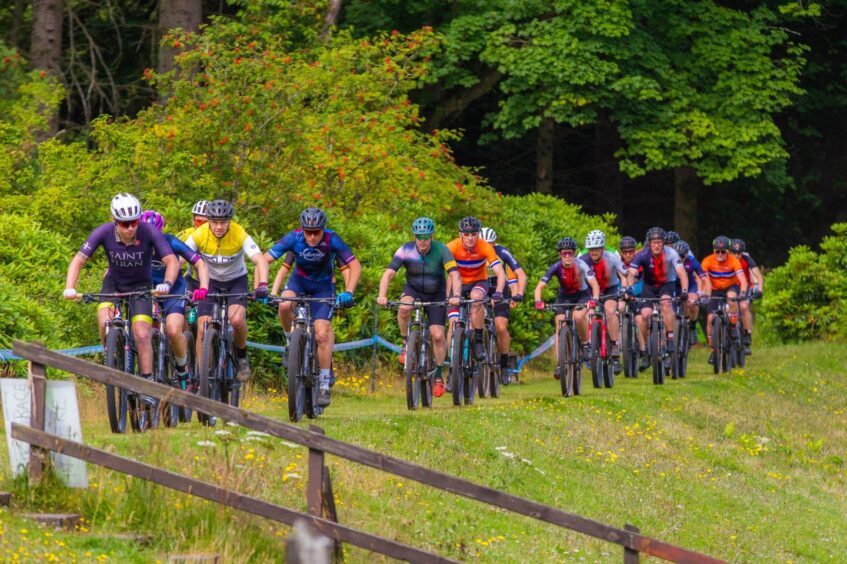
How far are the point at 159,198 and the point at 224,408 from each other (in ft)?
35.6

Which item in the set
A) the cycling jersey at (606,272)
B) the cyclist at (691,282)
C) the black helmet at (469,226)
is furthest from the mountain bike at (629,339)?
the black helmet at (469,226)

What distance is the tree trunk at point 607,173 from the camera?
41594 mm

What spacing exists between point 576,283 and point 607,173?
20676 mm

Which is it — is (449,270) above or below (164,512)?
above

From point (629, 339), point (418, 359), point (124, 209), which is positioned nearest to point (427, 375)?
point (418, 359)

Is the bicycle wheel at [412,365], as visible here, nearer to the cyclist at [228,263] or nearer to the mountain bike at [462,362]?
the mountain bike at [462,362]

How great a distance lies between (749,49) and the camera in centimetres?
3559

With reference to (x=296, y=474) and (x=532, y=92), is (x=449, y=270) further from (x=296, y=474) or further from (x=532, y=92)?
(x=532, y=92)

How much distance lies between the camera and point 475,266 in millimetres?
19750

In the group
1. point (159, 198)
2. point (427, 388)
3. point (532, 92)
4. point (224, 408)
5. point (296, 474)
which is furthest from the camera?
point (532, 92)

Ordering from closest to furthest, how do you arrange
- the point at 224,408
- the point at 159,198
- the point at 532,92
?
the point at 224,408
the point at 159,198
the point at 532,92

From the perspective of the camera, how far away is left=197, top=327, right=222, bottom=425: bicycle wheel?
1491cm

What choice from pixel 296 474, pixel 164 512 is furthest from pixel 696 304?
pixel 164 512

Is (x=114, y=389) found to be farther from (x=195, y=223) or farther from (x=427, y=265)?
(x=427, y=265)
